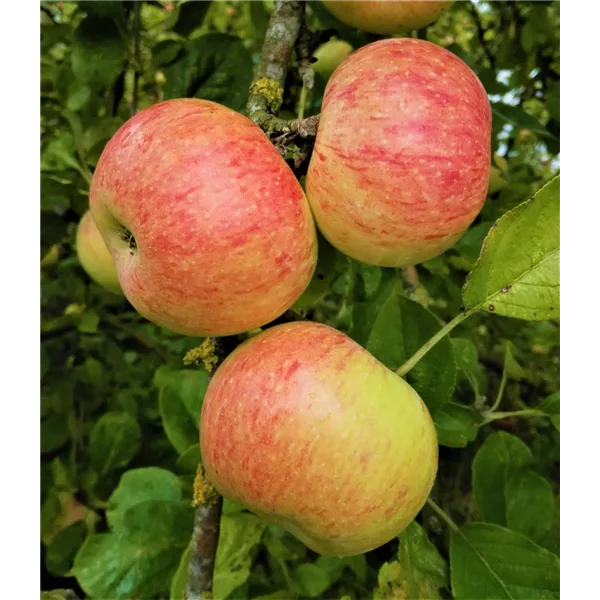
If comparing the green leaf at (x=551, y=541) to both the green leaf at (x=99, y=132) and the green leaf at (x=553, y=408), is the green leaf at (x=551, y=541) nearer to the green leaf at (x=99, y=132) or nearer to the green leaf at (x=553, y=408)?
the green leaf at (x=553, y=408)

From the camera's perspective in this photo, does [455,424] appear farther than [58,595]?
No

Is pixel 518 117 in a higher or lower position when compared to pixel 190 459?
higher

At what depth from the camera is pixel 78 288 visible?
5.04 feet

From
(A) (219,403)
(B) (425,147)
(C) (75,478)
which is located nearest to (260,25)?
(B) (425,147)

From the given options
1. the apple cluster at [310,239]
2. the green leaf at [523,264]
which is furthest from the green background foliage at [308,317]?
the apple cluster at [310,239]

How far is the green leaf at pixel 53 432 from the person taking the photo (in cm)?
150

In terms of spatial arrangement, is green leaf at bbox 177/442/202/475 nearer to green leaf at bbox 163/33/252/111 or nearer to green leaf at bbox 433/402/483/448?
green leaf at bbox 433/402/483/448

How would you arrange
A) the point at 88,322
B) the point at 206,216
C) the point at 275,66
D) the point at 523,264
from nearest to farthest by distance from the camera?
the point at 206,216 < the point at 523,264 < the point at 275,66 < the point at 88,322

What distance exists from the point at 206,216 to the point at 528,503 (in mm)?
789

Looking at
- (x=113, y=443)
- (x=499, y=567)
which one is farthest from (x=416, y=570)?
(x=113, y=443)

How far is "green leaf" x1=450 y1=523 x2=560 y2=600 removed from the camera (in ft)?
2.68

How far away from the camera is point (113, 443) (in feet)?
4.33

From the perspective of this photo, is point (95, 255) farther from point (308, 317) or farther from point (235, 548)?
point (235, 548)

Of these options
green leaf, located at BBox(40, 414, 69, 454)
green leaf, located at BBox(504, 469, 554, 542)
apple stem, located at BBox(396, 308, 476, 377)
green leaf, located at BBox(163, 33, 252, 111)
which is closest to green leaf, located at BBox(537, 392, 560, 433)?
green leaf, located at BBox(504, 469, 554, 542)
